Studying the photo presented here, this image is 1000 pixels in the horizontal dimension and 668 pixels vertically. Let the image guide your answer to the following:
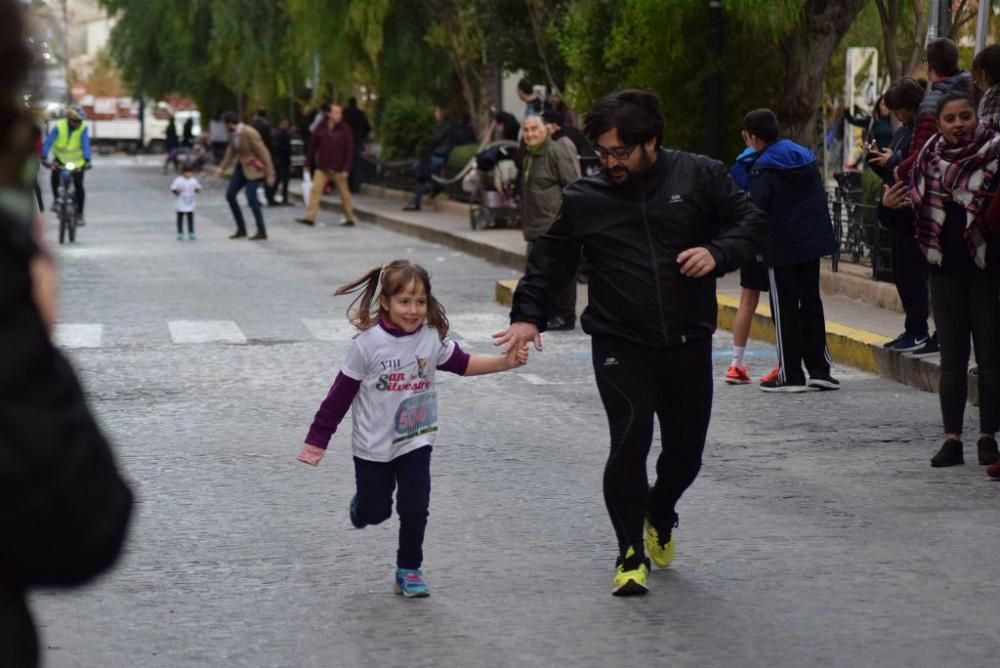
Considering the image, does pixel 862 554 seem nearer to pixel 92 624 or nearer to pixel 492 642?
pixel 492 642

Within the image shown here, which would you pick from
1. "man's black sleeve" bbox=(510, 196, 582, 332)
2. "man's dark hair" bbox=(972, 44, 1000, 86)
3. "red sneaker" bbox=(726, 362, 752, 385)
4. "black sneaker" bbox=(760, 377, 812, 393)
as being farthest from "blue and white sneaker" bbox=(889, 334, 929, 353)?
"man's black sleeve" bbox=(510, 196, 582, 332)

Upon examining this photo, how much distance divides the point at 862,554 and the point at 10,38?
17.2 ft

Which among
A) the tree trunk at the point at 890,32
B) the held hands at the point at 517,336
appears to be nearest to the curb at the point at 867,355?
the held hands at the point at 517,336

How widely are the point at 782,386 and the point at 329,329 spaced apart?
4.78 m

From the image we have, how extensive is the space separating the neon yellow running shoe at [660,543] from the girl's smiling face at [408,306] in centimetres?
114

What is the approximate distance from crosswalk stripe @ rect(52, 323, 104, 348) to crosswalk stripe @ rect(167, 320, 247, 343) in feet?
1.84

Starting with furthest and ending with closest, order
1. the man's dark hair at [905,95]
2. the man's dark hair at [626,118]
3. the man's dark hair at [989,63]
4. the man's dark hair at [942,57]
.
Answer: the man's dark hair at [905,95] < the man's dark hair at [942,57] < the man's dark hair at [989,63] < the man's dark hair at [626,118]

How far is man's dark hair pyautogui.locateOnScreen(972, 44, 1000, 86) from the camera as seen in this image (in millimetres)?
8977

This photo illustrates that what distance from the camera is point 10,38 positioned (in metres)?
2.05

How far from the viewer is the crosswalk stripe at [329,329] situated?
14.5 meters

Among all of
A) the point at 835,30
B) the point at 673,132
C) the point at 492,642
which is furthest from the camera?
the point at 673,132

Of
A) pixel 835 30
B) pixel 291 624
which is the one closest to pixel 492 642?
pixel 291 624

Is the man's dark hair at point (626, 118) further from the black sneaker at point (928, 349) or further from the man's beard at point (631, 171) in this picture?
the black sneaker at point (928, 349)

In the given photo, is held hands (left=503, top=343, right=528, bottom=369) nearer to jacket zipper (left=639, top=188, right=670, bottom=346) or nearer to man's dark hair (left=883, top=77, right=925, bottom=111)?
jacket zipper (left=639, top=188, right=670, bottom=346)
